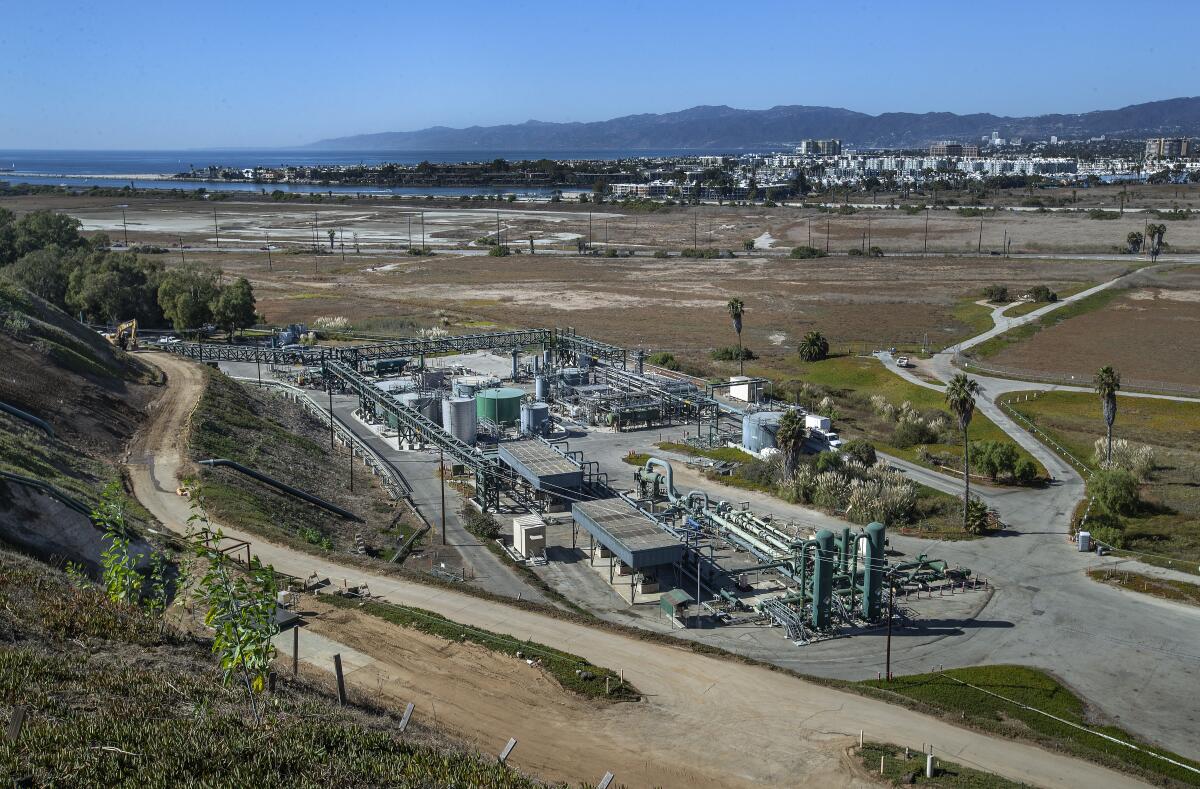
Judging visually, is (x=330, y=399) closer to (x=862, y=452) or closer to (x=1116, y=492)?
(x=862, y=452)

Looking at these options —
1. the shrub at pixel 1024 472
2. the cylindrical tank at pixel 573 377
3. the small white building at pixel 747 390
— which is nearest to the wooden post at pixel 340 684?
the shrub at pixel 1024 472

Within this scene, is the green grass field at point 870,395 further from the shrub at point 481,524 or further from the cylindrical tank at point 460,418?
the shrub at point 481,524

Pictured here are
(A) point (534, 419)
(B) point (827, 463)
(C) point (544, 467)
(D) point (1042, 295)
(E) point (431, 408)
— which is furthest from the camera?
(D) point (1042, 295)

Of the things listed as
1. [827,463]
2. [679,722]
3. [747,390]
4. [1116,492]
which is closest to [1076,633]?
[1116,492]

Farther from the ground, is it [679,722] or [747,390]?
[747,390]

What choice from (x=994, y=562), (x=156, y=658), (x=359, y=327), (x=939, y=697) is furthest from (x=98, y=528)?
(x=359, y=327)

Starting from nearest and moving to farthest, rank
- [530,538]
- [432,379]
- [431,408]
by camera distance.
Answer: [530,538], [431,408], [432,379]
